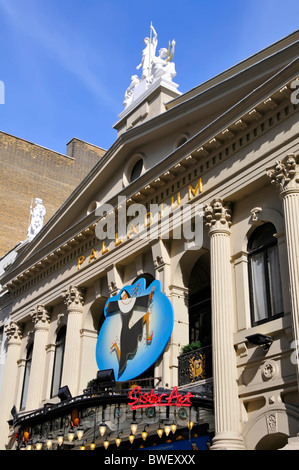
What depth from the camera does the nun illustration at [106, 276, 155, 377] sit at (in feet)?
63.8

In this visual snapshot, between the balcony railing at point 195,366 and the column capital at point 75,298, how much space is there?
678 centimetres

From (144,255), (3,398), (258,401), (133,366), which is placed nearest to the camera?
(258,401)

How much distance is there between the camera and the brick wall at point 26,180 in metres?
40.1

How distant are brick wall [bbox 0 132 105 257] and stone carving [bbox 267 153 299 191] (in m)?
25.9

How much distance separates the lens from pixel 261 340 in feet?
49.8

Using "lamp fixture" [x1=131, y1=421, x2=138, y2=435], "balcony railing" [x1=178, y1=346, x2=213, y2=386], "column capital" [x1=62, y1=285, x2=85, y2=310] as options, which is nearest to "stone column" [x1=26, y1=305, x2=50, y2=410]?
"column capital" [x1=62, y1=285, x2=85, y2=310]

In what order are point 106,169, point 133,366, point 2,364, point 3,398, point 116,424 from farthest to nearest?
point 2,364
point 3,398
point 106,169
point 133,366
point 116,424

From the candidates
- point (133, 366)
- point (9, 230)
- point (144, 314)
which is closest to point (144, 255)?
point (144, 314)

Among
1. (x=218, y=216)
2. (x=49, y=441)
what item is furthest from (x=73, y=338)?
(x=218, y=216)

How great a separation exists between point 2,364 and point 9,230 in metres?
12.7

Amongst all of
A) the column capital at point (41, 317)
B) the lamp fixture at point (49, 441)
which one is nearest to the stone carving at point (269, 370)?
the lamp fixture at point (49, 441)

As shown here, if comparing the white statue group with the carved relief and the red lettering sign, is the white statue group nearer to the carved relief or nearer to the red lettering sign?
the carved relief

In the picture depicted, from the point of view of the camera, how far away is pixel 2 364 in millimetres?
28875
